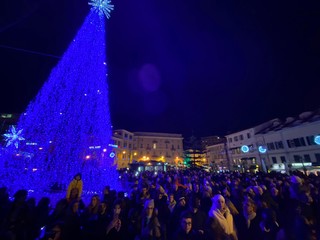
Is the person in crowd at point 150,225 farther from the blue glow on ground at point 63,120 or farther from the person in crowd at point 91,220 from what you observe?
the blue glow on ground at point 63,120

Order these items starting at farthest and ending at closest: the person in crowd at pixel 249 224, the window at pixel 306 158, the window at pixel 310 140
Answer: the window at pixel 306 158 → the window at pixel 310 140 → the person in crowd at pixel 249 224

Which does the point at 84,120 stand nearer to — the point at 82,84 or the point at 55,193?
the point at 82,84

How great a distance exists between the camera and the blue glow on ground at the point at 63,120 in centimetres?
1195

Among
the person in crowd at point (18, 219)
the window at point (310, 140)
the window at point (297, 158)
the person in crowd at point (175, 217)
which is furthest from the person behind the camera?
the window at point (297, 158)

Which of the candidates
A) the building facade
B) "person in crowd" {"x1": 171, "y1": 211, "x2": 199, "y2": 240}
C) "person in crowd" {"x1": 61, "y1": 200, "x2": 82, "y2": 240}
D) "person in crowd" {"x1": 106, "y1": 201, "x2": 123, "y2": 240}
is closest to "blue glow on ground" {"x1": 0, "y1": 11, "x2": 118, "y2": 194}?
"person in crowd" {"x1": 61, "y1": 200, "x2": 82, "y2": 240}

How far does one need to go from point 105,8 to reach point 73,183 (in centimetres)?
1263

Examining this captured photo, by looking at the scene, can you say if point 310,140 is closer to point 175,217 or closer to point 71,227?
point 175,217

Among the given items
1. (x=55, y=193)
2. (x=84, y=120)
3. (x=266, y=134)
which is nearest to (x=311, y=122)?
(x=266, y=134)

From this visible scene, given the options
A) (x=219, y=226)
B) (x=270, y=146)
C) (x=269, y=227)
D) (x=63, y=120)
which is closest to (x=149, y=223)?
(x=219, y=226)

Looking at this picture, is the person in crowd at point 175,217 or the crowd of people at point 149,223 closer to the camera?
the crowd of people at point 149,223

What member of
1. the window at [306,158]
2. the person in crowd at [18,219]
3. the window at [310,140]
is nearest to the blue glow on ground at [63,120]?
the person in crowd at [18,219]

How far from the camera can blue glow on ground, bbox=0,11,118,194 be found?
39.2ft

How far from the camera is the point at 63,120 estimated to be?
12.3 metres

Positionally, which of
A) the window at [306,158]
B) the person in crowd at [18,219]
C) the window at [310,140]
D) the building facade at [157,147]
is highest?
the building facade at [157,147]
